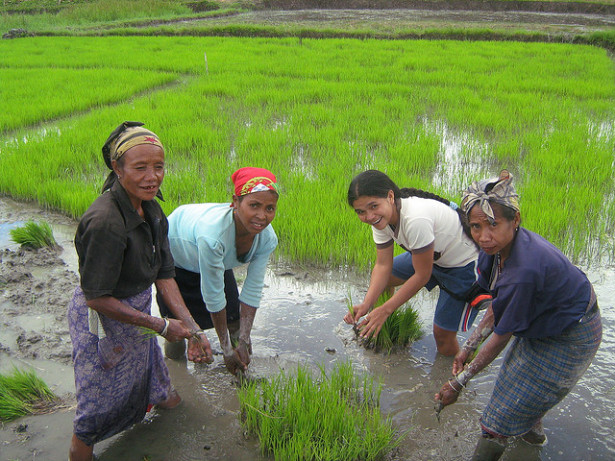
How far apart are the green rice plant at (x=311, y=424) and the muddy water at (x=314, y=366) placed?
0.37ft

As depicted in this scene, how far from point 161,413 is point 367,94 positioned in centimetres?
637

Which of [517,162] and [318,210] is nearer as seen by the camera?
[318,210]

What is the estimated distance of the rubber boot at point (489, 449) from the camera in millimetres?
1911

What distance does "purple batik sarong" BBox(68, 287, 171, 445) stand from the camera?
1861 mm

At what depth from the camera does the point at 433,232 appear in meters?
2.38

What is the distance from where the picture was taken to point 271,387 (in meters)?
2.20

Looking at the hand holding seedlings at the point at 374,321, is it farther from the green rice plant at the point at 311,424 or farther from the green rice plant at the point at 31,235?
the green rice plant at the point at 31,235

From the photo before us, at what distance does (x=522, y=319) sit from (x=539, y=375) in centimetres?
29

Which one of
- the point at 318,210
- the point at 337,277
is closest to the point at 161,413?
the point at 337,277

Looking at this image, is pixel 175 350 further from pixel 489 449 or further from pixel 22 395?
pixel 489 449

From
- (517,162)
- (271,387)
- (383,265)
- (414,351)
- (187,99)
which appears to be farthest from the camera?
(187,99)

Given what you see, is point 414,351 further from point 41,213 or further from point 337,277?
point 41,213

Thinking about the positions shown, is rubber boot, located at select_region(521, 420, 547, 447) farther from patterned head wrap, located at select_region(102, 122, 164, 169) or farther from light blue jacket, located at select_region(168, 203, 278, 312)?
patterned head wrap, located at select_region(102, 122, 164, 169)

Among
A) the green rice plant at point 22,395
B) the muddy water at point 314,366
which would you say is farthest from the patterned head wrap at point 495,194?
the green rice plant at point 22,395
